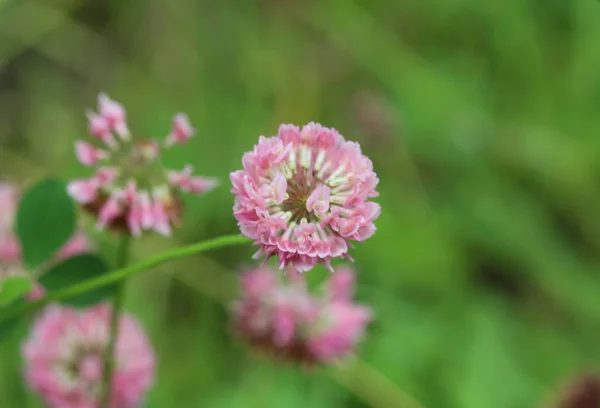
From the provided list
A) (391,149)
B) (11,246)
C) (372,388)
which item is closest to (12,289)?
(11,246)

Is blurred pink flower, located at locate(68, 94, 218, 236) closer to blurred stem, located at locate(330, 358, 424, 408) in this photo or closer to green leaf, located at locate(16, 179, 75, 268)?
green leaf, located at locate(16, 179, 75, 268)

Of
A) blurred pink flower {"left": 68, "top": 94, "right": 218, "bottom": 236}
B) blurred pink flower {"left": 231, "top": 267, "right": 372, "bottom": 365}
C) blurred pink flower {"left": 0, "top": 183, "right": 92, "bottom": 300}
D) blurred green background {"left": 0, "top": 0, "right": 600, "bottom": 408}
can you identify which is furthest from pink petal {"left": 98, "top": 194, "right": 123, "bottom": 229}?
blurred green background {"left": 0, "top": 0, "right": 600, "bottom": 408}

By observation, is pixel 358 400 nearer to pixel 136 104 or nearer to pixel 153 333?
pixel 153 333

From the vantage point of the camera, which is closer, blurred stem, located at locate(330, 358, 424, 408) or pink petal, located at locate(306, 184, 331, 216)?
pink petal, located at locate(306, 184, 331, 216)

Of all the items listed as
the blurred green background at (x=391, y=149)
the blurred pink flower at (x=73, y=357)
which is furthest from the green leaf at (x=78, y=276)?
the blurred green background at (x=391, y=149)

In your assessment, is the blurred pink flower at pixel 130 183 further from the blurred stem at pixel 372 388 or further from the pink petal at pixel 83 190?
the blurred stem at pixel 372 388

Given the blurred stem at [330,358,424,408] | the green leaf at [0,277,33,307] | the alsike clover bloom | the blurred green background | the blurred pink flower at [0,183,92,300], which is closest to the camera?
the alsike clover bloom
